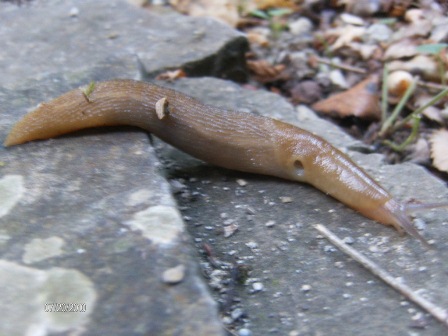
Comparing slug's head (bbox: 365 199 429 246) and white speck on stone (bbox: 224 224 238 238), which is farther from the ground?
slug's head (bbox: 365 199 429 246)

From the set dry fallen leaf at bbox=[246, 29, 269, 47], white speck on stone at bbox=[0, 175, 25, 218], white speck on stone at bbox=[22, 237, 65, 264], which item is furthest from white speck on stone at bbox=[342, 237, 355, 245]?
dry fallen leaf at bbox=[246, 29, 269, 47]

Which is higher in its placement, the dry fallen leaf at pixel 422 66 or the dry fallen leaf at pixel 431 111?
the dry fallen leaf at pixel 422 66

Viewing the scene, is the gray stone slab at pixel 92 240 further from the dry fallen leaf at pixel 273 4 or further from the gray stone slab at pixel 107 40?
the dry fallen leaf at pixel 273 4

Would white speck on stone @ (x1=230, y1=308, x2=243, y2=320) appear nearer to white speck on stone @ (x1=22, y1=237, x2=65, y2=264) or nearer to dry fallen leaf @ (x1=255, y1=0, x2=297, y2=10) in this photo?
white speck on stone @ (x1=22, y1=237, x2=65, y2=264)

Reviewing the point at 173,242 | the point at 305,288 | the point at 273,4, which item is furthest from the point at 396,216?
the point at 273,4

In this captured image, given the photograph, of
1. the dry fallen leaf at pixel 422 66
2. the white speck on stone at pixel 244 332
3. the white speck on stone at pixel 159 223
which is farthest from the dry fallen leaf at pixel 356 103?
the white speck on stone at pixel 244 332

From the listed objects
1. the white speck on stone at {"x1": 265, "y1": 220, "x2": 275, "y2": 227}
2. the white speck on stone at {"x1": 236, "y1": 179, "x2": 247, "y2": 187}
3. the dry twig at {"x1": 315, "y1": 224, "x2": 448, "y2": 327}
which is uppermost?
the dry twig at {"x1": 315, "y1": 224, "x2": 448, "y2": 327}

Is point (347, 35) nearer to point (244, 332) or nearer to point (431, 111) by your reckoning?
point (431, 111)

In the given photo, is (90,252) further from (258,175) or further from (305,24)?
(305,24)
